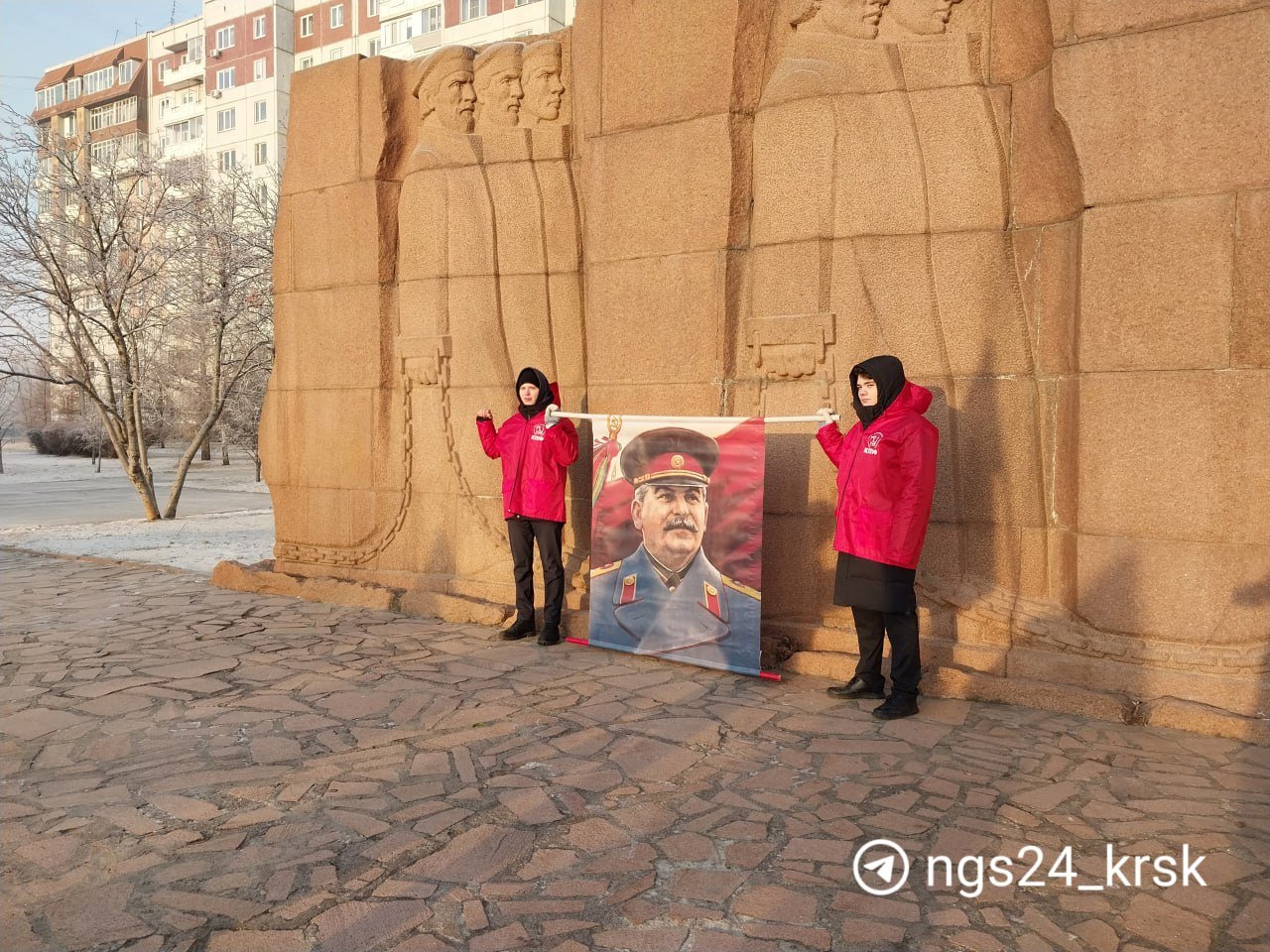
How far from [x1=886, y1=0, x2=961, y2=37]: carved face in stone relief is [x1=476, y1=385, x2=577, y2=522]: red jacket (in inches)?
122

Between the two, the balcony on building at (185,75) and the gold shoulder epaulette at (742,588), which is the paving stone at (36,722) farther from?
the balcony on building at (185,75)

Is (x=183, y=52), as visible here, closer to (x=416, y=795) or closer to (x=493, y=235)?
(x=493, y=235)

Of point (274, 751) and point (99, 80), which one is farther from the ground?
point (99, 80)

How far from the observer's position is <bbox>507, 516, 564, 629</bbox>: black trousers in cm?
629

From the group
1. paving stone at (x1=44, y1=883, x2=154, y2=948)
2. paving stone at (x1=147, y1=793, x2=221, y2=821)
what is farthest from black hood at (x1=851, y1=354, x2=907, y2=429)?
paving stone at (x1=44, y1=883, x2=154, y2=948)

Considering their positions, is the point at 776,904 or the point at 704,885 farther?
the point at 704,885

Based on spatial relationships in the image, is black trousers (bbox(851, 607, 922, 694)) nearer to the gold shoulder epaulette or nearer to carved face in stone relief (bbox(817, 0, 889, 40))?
the gold shoulder epaulette

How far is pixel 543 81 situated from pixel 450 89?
30.9 inches

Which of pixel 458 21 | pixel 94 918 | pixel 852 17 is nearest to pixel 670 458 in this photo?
pixel 852 17

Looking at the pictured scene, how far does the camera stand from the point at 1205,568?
468cm

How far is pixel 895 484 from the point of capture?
4.80 metres

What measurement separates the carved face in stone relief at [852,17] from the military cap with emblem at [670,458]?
2535mm

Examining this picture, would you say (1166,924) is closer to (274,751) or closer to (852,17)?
(274,751)

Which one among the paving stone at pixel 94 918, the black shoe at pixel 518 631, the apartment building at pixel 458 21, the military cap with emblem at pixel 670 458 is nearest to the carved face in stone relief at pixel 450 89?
the military cap with emblem at pixel 670 458
